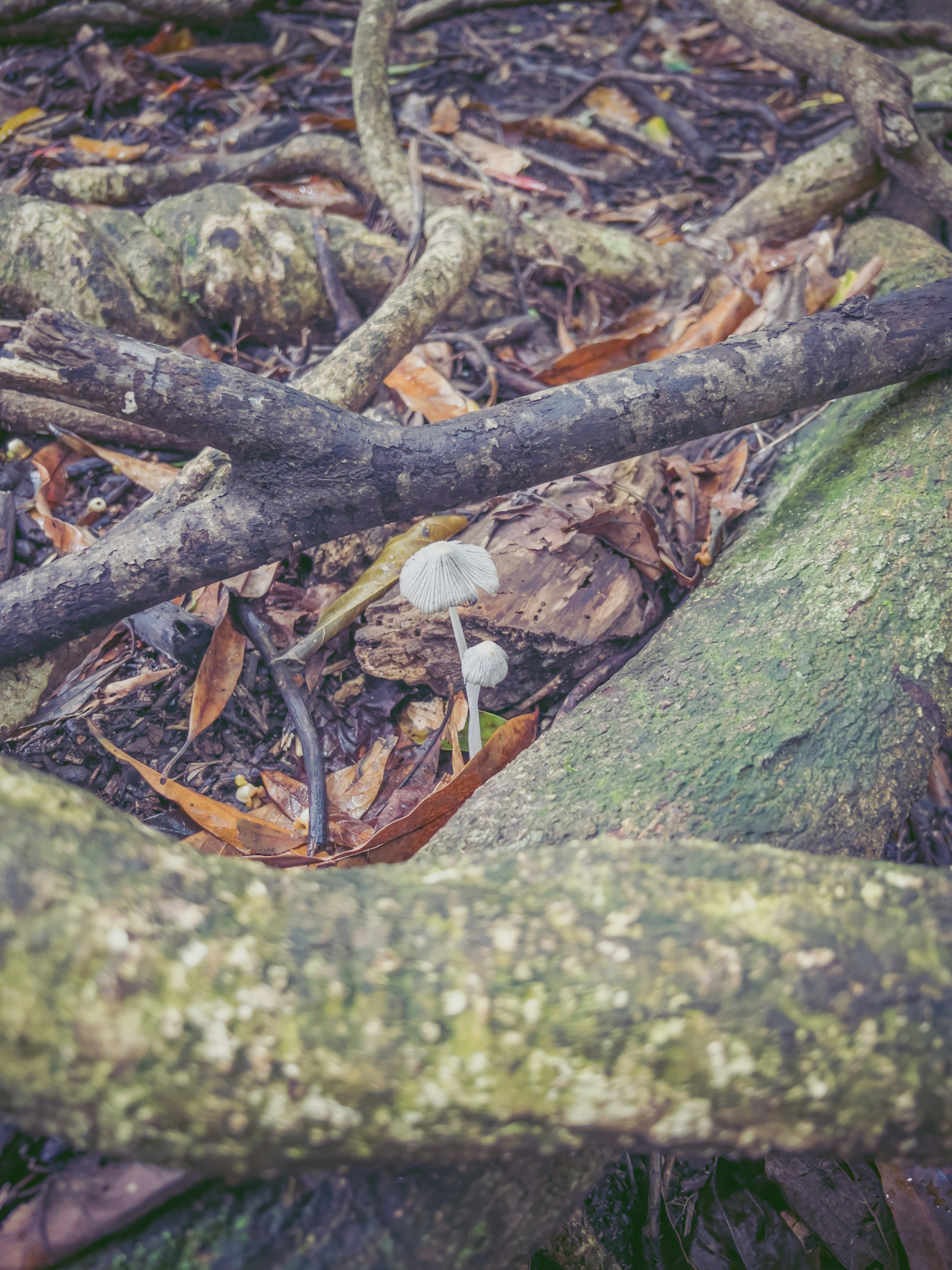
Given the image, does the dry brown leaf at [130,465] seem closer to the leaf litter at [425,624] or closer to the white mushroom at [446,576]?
the leaf litter at [425,624]

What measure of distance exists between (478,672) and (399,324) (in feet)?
4.76

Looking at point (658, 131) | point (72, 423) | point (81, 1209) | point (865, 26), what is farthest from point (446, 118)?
point (81, 1209)

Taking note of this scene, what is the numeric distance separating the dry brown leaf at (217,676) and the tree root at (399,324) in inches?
34.0

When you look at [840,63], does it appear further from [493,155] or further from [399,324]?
[399,324]

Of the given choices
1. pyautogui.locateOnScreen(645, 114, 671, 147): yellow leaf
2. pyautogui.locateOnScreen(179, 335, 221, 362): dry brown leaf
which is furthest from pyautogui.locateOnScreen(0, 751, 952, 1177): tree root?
pyautogui.locateOnScreen(645, 114, 671, 147): yellow leaf

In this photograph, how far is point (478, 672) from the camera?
6.90 ft

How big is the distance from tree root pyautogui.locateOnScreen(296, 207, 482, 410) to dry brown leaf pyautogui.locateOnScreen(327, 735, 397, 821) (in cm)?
122

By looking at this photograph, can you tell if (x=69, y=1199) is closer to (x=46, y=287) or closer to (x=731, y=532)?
(x=731, y=532)

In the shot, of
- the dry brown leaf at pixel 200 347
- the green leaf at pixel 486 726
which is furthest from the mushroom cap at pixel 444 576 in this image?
the dry brown leaf at pixel 200 347

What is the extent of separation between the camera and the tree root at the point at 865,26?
13.8 feet

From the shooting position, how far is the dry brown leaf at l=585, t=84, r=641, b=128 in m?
4.74

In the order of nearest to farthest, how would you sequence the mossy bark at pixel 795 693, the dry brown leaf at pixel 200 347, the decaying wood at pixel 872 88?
the mossy bark at pixel 795 693 → the dry brown leaf at pixel 200 347 → the decaying wood at pixel 872 88

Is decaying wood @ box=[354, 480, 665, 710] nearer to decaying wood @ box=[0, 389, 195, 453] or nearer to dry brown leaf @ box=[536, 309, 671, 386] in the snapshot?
dry brown leaf @ box=[536, 309, 671, 386]

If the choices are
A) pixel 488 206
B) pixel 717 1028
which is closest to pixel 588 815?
pixel 717 1028
